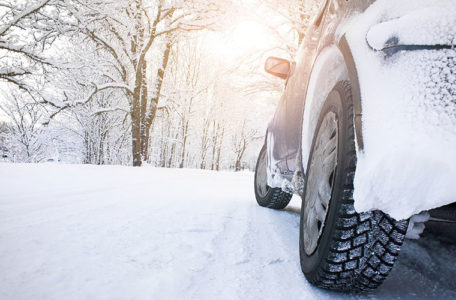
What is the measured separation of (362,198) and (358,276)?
0.36 meters

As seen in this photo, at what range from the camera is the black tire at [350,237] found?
971 mm

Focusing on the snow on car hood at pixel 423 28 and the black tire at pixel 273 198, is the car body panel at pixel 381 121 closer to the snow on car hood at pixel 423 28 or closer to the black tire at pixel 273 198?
the snow on car hood at pixel 423 28

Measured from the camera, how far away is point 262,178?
133 inches

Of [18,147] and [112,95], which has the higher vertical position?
[112,95]

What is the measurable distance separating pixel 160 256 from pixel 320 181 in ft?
2.79

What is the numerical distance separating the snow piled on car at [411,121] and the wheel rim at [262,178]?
7.61 ft

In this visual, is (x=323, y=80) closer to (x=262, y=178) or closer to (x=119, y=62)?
(x=262, y=178)

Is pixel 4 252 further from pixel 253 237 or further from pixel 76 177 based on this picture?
pixel 76 177

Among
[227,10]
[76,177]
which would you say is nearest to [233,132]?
[227,10]

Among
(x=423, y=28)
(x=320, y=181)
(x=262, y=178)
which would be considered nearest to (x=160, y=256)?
(x=320, y=181)

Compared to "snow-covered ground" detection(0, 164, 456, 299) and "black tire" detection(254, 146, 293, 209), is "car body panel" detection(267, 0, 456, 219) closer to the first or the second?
"snow-covered ground" detection(0, 164, 456, 299)

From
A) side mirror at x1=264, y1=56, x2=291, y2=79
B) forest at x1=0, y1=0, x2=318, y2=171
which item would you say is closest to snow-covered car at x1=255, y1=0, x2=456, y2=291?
side mirror at x1=264, y1=56, x2=291, y2=79

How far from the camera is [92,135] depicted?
16.6m

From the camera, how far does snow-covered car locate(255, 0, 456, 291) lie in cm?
80
